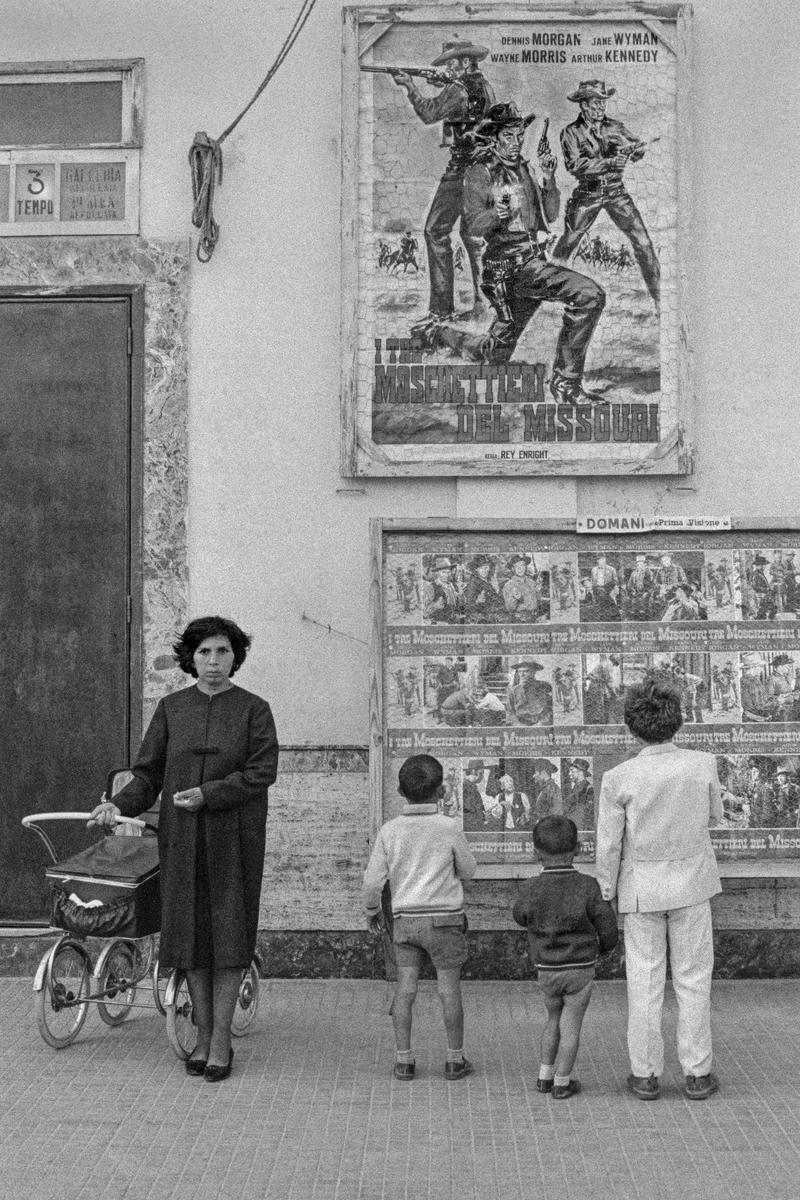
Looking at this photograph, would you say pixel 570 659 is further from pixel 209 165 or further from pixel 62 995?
pixel 209 165

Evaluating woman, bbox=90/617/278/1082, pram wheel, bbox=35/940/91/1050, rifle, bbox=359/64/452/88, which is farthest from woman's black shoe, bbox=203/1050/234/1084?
rifle, bbox=359/64/452/88

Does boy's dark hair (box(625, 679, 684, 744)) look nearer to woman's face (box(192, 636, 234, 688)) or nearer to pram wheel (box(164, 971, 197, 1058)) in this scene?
woman's face (box(192, 636, 234, 688))

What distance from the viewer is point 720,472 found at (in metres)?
7.98

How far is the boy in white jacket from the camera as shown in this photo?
5.88 m

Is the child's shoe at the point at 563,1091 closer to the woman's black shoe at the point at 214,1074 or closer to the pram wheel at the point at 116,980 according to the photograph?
the woman's black shoe at the point at 214,1074

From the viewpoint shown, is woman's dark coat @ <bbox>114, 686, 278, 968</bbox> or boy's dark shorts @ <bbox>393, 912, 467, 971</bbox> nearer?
boy's dark shorts @ <bbox>393, 912, 467, 971</bbox>

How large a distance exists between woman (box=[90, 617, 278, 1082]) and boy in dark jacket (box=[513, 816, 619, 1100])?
1.16m

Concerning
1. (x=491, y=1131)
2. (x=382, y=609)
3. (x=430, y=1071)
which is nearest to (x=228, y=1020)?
(x=430, y=1071)

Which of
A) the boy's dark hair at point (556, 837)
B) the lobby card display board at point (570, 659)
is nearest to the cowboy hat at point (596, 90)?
the lobby card display board at point (570, 659)

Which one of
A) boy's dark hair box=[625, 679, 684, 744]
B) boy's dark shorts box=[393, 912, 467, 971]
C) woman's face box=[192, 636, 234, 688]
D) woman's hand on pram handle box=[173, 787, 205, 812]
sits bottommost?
boy's dark shorts box=[393, 912, 467, 971]

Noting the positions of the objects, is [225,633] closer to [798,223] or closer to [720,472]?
[720,472]

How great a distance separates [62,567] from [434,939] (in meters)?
3.10

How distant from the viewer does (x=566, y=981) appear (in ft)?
19.2

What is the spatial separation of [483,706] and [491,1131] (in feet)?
8.31
